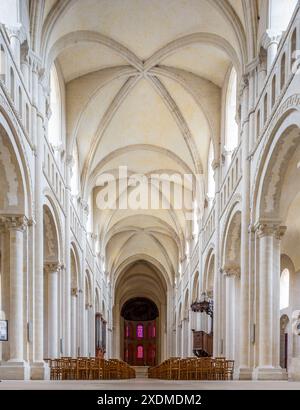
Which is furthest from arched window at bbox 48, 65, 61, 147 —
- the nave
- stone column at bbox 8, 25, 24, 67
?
stone column at bbox 8, 25, 24, 67

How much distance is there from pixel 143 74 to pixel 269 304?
1228 centimetres

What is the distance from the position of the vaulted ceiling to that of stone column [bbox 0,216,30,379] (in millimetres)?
6143

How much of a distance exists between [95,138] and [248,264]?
12.9 m

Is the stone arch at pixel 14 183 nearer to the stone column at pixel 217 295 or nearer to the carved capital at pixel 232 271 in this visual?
the carved capital at pixel 232 271

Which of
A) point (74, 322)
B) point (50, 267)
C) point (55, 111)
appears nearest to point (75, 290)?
point (74, 322)

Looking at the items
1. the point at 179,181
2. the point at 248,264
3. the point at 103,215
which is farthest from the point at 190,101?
the point at 103,215

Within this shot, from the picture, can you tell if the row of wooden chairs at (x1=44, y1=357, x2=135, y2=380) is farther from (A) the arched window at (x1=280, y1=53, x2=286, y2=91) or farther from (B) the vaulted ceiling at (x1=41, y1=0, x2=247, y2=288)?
(A) the arched window at (x1=280, y1=53, x2=286, y2=91)

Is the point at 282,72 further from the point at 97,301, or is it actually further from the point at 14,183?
the point at 97,301

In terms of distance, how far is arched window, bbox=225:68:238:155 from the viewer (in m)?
24.0

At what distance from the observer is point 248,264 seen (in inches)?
714

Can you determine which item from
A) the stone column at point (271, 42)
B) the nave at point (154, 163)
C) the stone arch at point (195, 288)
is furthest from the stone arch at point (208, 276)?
the stone column at point (271, 42)

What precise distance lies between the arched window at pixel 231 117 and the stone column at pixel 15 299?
407 inches

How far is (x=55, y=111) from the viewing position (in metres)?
24.5

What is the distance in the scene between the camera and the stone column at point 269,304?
16438 mm
